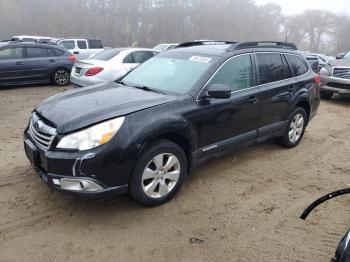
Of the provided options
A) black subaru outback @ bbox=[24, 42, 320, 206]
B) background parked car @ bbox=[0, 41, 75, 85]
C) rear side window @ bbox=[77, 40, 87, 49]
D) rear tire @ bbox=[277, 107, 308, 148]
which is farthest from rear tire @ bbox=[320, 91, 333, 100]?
rear side window @ bbox=[77, 40, 87, 49]

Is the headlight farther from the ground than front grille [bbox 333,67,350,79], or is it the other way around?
front grille [bbox 333,67,350,79]

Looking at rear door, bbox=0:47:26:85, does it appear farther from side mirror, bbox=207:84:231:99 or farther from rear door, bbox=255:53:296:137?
side mirror, bbox=207:84:231:99

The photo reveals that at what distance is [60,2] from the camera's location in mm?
50781

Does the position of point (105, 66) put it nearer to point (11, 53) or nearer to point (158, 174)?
point (11, 53)

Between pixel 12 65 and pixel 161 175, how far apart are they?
27.5 ft

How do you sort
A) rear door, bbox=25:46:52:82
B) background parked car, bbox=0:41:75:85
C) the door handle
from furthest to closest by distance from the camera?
rear door, bbox=25:46:52:82, background parked car, bbox=0:41:75:85, the door handle

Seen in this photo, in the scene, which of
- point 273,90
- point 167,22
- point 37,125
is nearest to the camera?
point 37,125

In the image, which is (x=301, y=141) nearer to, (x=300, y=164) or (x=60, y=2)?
(x=300, y=164)

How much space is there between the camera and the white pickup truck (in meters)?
16.6

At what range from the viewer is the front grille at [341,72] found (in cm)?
989

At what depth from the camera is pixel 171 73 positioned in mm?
4367

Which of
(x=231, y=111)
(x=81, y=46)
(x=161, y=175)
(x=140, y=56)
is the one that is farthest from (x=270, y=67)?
(x=81, y=46)

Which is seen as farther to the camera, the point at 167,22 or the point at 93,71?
the point at 167,22

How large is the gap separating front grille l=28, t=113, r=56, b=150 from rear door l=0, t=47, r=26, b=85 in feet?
24.0
